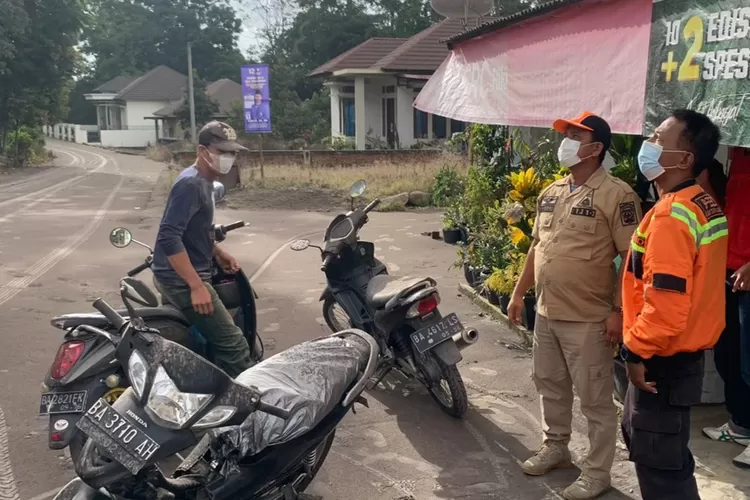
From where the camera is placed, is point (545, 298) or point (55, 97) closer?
point (545, 298)

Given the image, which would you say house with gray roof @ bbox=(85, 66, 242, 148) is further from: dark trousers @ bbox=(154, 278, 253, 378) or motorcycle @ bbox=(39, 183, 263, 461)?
motorcycle @ bbox=(39, 183, 263, 461)

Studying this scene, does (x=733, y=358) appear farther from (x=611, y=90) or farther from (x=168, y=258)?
(x=168, y=258)

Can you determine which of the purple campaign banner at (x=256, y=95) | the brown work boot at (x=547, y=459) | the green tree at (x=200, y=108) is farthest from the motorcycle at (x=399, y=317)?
the green tree at (x=200, y=108)

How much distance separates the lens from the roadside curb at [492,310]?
619cm

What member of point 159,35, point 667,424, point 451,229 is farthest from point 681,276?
point 159,35

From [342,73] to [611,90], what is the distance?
79.6 ft

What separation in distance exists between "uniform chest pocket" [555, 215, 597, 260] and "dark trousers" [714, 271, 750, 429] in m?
1.06

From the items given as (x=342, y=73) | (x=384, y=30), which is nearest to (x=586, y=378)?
(x=342, y=73)

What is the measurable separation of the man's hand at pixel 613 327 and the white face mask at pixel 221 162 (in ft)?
7.47

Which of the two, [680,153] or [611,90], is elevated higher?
[611,90]

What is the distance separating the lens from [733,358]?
13.7 ft

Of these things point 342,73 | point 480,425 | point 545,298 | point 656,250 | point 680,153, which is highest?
point 342,73

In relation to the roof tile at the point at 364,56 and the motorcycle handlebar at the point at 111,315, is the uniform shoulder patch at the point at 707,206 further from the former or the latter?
the roof tile at the point at 364,56

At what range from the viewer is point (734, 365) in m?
4.16
